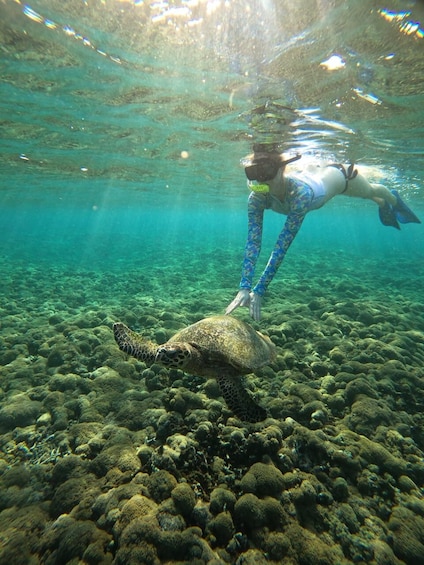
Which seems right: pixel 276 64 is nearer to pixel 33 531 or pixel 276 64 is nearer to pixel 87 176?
pixel 33 531

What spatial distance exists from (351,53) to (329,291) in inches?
314

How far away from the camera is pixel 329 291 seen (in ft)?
39.4

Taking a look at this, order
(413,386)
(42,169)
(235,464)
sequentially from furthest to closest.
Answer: (42,169) → (413,386) → (235,464)

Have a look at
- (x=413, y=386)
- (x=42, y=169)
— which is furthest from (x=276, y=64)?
(x=42, y=169)

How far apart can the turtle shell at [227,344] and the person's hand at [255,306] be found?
1.34 ft

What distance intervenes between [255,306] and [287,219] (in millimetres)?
1841

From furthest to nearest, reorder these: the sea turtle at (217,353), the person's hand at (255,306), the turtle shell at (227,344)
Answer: the person's hand at (255,306)
the turtle shell at (227,344)
the sea turtle at (217,353)

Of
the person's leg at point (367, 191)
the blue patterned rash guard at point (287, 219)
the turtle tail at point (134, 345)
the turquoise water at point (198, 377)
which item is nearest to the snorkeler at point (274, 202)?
the blue patterned rash guard at point (287, 219)

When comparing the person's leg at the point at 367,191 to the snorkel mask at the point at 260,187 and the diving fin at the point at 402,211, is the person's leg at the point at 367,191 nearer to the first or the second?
the diving fin at the point at 402,211

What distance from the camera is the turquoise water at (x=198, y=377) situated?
2.73 m

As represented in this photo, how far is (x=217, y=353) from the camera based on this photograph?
12.3ft

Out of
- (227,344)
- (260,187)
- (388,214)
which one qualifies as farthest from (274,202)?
(388,214)

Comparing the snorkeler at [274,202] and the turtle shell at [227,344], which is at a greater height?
the snorkeler at [274,202]

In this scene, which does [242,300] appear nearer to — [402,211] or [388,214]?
[388,214]
